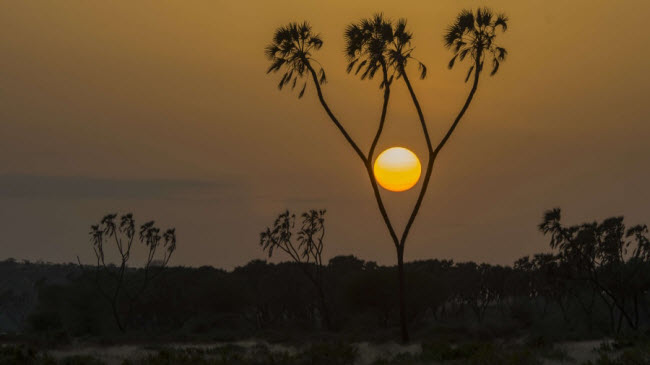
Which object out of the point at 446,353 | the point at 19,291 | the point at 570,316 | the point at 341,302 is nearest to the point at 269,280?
the point at 341,302

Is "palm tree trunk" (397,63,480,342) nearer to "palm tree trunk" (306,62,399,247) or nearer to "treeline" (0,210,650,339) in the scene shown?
"palm tree trunk" (306,62,399,247)

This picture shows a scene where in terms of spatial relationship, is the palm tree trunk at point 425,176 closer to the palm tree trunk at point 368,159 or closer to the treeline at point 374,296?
the palm tree trunk at point 368,159

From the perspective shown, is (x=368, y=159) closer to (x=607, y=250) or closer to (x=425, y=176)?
(x=425, y=176)

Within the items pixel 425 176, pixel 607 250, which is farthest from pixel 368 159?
pixel 607 250

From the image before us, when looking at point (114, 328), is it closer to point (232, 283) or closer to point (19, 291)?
point (232, 283)

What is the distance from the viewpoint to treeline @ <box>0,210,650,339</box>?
2662 inches

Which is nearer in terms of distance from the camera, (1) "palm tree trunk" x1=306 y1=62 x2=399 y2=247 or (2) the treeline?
(1) "palm tree trunk" x1=306 y1=62 x2=399 y2=247

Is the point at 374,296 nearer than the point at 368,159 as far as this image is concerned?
No

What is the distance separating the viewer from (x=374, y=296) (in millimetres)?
85062

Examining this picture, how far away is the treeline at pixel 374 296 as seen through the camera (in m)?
67.6

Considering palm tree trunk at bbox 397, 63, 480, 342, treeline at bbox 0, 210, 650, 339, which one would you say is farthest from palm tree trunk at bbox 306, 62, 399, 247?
treeline at bbox 0, 210, 650, 339

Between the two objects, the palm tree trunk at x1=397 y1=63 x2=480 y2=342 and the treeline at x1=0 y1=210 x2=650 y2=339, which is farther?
the treeline at x1=0 y1=210 x2=650 y2=339

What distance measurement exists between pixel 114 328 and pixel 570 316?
46008 mm

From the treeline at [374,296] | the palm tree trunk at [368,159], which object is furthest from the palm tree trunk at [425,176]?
the treeline at [374,296]
